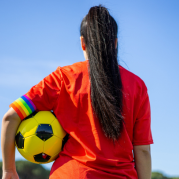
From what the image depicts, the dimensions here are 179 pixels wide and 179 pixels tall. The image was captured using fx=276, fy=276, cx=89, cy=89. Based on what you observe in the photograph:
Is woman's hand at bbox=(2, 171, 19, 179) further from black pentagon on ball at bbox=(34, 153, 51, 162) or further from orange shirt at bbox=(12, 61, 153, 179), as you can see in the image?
orange shirt at bbox=(12, 61, 153, 179)

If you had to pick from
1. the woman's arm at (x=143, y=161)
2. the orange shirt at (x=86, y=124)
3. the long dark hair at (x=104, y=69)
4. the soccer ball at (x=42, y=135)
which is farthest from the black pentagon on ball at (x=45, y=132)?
the woman's arm at (x=143, y=161)

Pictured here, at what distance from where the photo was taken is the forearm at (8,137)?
233cm

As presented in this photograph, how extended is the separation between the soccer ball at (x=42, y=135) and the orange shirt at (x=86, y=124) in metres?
0.08

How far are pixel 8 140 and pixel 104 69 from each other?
1.01 metres

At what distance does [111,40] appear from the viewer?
234 centimetres

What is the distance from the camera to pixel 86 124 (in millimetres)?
2221

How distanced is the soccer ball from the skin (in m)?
0.06

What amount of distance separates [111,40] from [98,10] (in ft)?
1.04

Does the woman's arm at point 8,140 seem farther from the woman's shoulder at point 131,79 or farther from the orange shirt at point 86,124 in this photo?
the woman's shoulder at point 131,79

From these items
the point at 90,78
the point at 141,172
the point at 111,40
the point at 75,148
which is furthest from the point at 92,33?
the point at 141,172

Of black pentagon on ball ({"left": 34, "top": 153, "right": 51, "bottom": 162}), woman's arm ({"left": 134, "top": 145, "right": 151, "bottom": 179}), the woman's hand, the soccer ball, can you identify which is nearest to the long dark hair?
woman's arm ({"left": 134, "top": 145, "right": 151, "bottom": 179})

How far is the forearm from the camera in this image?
2326 mm

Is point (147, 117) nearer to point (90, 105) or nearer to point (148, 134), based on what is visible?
point (148, 134)

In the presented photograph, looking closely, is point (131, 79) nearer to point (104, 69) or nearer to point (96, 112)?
point (104, 69)
